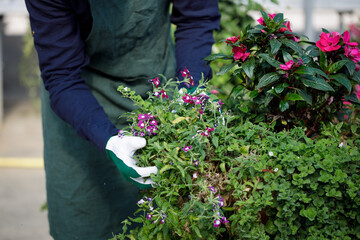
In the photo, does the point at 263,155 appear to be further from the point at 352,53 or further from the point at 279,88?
the point at 352,53

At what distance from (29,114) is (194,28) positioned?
15.9ft

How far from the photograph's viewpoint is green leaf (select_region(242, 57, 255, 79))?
1.35 meters

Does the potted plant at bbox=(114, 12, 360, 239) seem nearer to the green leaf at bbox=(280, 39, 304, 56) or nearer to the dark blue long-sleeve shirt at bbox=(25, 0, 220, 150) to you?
the green leaf at bbox=(280, 39, 304, 56)

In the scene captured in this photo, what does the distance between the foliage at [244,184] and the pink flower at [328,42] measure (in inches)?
11.6

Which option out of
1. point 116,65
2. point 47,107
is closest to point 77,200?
point 47,107

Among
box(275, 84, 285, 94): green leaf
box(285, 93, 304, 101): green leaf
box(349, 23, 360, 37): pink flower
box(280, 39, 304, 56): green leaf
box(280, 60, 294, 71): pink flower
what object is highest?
box(280, 39, 304, 56): green leaf

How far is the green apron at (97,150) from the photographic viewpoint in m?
1.73

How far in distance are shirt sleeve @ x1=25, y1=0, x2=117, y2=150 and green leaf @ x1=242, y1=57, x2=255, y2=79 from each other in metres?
0.51

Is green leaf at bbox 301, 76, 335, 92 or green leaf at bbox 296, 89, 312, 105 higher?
green leaf at bbox 301, 76, 335, 92

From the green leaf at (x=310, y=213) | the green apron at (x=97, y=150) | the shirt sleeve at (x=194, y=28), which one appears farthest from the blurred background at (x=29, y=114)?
the green leaf at (x=310, y=213)

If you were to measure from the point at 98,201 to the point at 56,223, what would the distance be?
0.70 feet

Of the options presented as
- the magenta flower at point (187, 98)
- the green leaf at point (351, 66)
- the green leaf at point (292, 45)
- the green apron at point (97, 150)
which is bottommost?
the green apron at point (97, 150)

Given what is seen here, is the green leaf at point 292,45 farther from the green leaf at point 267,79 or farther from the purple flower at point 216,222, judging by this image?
the purple flower at point 216,222

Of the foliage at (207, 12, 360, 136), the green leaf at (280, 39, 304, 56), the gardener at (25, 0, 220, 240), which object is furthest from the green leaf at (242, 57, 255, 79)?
the gardener at (25, 0, 220, 240)
